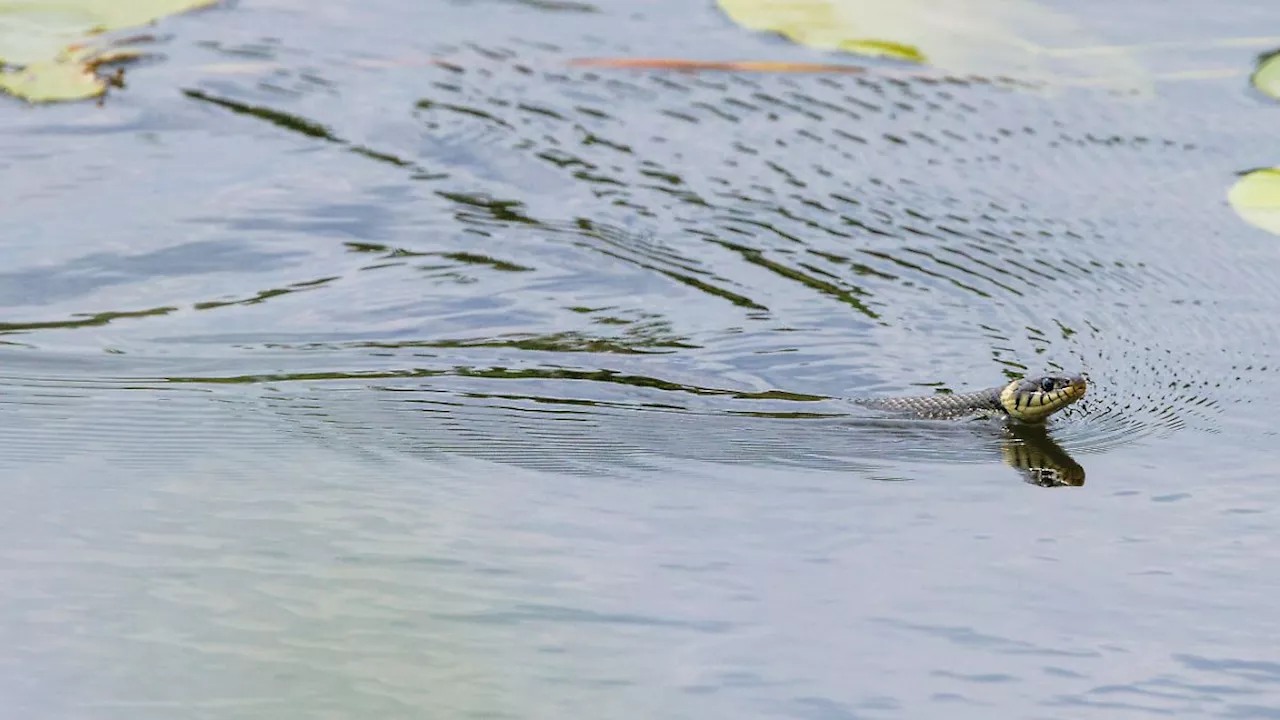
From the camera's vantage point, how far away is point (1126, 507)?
15.0ft

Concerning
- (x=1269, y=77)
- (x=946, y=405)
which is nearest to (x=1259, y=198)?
(x=1269, y=77)

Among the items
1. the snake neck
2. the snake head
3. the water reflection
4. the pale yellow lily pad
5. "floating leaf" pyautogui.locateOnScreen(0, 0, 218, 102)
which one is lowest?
the water reflection

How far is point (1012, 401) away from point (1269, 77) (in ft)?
11.1

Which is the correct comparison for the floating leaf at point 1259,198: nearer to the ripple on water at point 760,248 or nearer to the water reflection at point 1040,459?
the ripple on water at point 760,248

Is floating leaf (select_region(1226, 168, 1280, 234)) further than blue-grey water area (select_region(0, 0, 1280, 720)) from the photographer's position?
Yes

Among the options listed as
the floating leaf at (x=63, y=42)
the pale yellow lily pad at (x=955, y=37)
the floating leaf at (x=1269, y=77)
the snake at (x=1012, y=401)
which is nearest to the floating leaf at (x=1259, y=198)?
the floating leaf at (x=1269, y=77)

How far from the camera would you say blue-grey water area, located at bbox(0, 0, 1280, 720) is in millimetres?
3652

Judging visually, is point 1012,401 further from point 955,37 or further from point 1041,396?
point 955,37

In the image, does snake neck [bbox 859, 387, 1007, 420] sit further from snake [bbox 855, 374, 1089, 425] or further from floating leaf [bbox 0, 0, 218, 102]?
floating leaf [bbox 0, 0, 218, 102]

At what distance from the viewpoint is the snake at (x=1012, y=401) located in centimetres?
524

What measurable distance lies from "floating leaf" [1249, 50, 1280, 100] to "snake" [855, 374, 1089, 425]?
3.09m

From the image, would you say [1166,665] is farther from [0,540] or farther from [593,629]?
[0,540]

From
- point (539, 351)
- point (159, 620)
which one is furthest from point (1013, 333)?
point (159, 620)

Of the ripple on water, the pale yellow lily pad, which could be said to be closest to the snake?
the ripple on water
